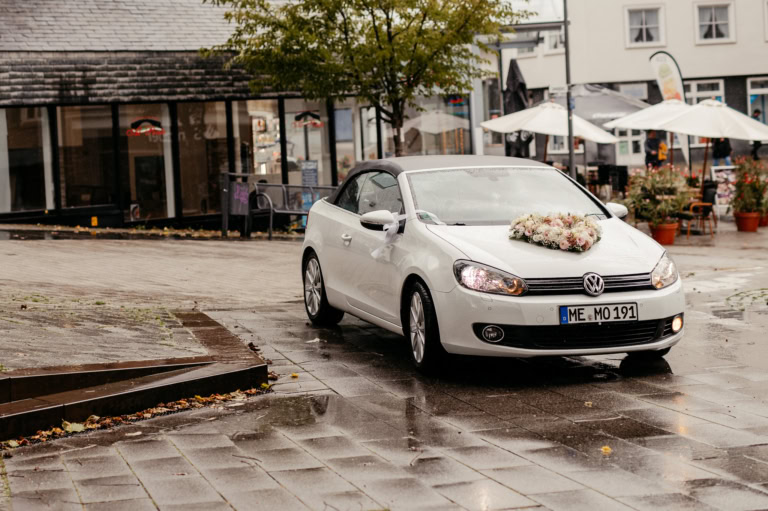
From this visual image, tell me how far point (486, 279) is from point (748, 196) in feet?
48.8

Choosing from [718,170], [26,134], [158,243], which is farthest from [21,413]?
[718,170]

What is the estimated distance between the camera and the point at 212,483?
16.7ft

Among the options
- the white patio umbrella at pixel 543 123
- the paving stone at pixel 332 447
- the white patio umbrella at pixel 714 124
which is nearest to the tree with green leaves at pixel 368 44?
the white patio umbrella at pixel 543 123

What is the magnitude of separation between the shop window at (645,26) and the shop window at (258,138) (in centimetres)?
2290

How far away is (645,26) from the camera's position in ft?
144

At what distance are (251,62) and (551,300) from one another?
1534 cm

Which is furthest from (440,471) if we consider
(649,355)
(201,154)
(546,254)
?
(201,154)

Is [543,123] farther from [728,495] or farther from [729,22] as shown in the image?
[729,22]

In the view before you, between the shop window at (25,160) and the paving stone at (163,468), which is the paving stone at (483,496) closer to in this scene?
the paving stone at (163,468)

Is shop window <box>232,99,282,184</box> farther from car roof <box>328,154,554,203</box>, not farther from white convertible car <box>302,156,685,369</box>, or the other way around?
white convertible car <box>302,156,685,369</box>

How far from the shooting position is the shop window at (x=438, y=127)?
2755cm

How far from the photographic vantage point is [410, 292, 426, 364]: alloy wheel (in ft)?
25.2

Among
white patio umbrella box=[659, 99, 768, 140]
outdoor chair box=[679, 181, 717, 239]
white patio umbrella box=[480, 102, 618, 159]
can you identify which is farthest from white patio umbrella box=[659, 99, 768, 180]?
white patio umbrella box=[480, 102, 618, 159]

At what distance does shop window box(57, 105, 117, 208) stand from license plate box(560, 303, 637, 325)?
57.1ft
